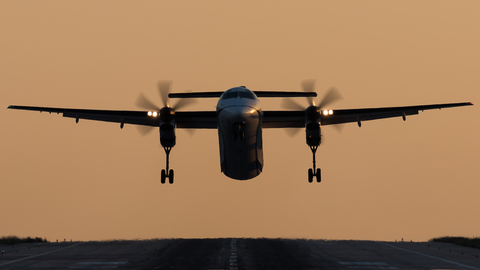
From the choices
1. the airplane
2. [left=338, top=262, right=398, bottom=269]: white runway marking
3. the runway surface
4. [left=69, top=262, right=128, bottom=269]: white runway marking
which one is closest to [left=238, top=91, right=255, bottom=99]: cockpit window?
the airplane

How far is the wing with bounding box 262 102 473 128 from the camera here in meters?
26.4

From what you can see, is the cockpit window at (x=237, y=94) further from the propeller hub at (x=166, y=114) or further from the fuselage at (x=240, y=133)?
the propeller hub at (x=166, y=114)

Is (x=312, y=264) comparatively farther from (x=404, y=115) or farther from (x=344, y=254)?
(x=404, y=115)

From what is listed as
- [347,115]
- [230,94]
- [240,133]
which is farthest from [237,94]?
[347,115]

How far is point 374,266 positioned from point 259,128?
8117 mm

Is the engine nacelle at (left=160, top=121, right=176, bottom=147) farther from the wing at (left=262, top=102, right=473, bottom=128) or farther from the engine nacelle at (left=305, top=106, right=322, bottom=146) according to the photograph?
the engine nacelle at (left=305, top=106, right=322, bottom=146)

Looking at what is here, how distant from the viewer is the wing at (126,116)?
85.4 ft

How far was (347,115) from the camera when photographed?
2731cm

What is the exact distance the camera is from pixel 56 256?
1033 inches

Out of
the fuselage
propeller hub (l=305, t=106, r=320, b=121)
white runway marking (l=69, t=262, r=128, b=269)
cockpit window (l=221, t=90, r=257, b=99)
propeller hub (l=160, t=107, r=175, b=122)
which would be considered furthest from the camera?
propeller hub (l=305, t=106, r=320, b=121)

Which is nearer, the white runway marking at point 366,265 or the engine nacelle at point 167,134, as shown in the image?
the white runway marking at point 366,265

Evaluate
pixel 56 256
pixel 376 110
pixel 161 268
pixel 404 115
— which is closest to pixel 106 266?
pixel 161 268

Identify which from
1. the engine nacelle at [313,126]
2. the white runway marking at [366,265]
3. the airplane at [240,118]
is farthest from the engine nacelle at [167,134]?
the white runway marking at [366,265]

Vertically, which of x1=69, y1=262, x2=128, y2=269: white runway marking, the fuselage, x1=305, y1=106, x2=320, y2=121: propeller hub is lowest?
x1=69, y1=262, x2=128, y2=269: white runway marking
